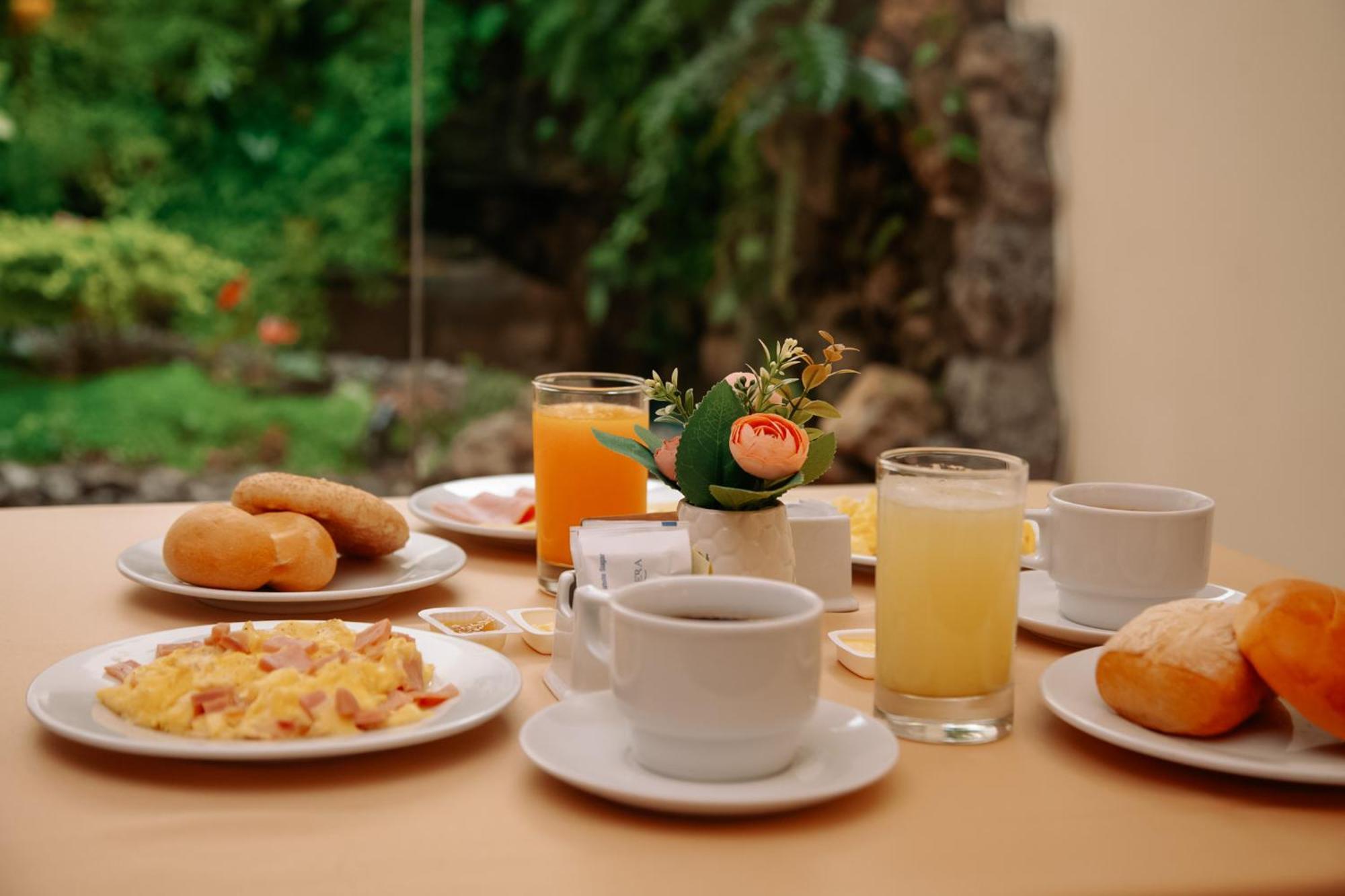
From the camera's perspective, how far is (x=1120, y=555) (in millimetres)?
1045

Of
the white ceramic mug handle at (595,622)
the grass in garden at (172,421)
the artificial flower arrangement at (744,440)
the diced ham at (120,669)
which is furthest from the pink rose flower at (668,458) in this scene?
the grass in garden at (172,421)

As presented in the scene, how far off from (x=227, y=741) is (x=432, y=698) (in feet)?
0.44

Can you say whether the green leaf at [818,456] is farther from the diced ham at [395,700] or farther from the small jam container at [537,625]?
the diced ham at [395,700]

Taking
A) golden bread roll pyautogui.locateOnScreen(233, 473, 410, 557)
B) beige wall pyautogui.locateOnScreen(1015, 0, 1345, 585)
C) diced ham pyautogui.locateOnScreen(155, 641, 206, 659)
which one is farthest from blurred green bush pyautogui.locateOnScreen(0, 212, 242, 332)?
diced ham pyautogui.locateOnScreen(155, 641, 206, 659)

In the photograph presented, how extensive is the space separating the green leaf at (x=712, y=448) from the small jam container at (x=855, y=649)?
0.48 ft

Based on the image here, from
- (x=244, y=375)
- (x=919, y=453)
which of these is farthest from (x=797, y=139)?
(x=919, y=453)

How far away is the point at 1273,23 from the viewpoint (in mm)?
2693

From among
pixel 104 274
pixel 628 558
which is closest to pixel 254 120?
pixel 104 274

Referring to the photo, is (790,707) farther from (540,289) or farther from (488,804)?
(540,289)

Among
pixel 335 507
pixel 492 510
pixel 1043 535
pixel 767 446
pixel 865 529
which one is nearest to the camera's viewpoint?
pixel 767 446

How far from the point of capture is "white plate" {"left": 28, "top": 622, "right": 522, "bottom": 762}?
→ 76cm

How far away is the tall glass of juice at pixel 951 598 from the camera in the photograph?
0.85 m

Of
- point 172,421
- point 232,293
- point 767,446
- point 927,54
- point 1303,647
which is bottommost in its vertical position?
point 172,421

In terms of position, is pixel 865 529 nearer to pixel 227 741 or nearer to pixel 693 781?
pixel 693 781
